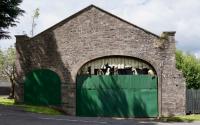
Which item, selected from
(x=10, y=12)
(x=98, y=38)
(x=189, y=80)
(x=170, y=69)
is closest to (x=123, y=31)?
(x=98, y=38)

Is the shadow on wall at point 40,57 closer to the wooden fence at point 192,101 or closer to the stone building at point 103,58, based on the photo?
the stone building at point 103,58

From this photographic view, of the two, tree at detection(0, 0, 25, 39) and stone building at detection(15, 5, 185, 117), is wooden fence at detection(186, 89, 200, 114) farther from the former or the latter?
tree at detection(0, 0, 25, 39)

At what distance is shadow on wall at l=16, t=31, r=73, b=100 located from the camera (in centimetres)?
3409

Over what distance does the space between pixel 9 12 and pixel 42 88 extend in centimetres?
710

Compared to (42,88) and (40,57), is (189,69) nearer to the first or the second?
(40,57)

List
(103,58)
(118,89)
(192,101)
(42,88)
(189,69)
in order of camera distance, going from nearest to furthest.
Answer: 1. (118,89)
2. (103,58)
3. (42,88)
4. (192,101)
5. (189,69)

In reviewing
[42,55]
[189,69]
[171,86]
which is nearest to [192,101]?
[171,86]

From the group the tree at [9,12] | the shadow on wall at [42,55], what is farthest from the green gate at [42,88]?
the tree at [9,12]

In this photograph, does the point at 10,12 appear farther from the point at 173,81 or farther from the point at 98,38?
the point at 173,81

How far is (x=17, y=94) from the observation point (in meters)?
34.7

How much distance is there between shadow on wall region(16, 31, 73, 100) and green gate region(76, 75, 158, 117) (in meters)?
1.56

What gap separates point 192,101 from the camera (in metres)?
34.3

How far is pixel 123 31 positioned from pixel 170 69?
4.15 metres

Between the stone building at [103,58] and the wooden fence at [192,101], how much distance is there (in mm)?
1067
